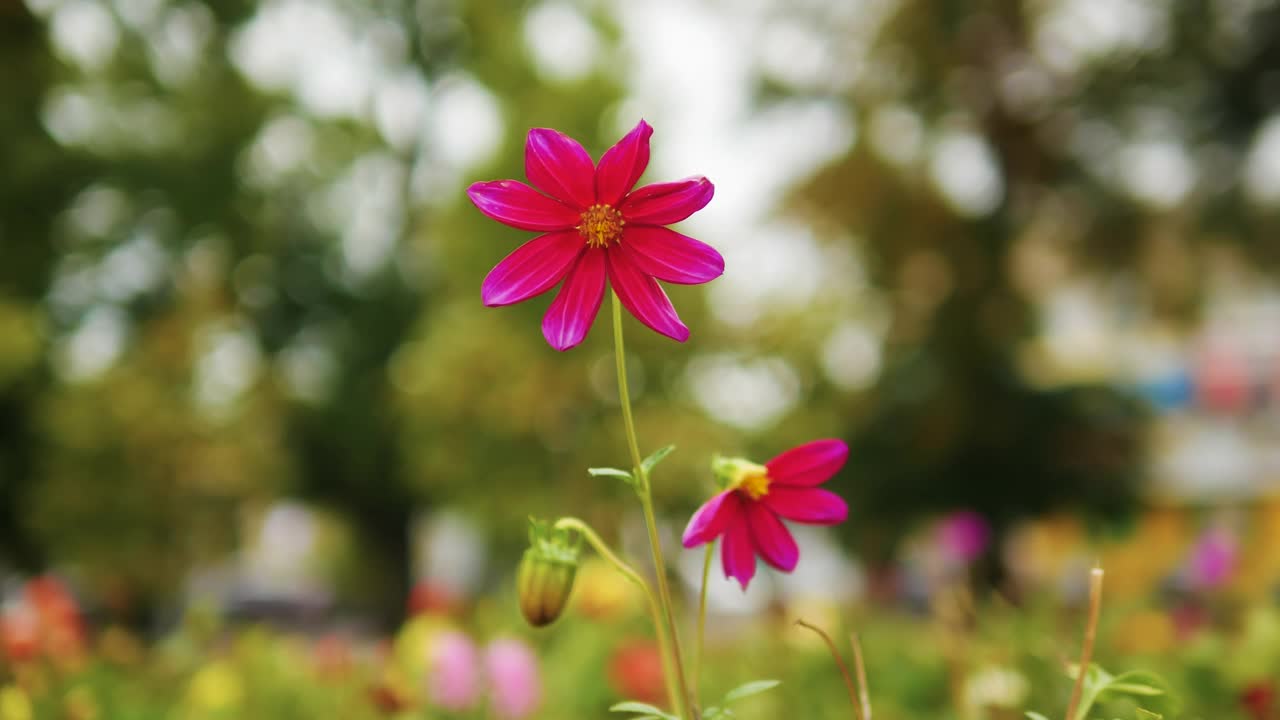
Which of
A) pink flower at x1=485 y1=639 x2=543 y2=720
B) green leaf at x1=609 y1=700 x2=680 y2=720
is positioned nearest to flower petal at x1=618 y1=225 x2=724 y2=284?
green leaf at x1=609 y1=700 x2=680 y2=720

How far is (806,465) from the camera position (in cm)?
75

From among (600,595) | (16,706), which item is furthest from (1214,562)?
(16,706)

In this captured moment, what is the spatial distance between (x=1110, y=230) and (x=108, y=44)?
31.3ft

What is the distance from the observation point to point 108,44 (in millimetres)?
9500

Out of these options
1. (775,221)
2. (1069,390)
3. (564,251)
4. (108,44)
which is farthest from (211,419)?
(564,251)

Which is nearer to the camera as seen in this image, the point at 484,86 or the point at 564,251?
the point at 564,251

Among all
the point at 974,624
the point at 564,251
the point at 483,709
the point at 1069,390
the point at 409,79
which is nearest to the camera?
the point at 564,251

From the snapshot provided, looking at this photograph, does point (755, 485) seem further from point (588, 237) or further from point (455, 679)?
point (455, 679)

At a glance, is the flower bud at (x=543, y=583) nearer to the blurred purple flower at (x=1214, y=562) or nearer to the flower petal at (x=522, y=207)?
the flower petal at (x=522, y=207)

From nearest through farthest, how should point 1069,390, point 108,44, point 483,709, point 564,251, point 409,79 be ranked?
1. point 564,251
2. point 483,709
3. point 1069,390
4. point 108,44
5. point 409,79

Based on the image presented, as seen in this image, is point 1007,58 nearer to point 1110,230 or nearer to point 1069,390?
point 1110,230

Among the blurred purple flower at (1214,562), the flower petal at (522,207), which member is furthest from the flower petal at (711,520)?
the blurred purple flower at (1214,562)

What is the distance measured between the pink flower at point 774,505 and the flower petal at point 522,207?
23 centimetres

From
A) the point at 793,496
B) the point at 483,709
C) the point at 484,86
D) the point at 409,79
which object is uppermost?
the point at 409,79
